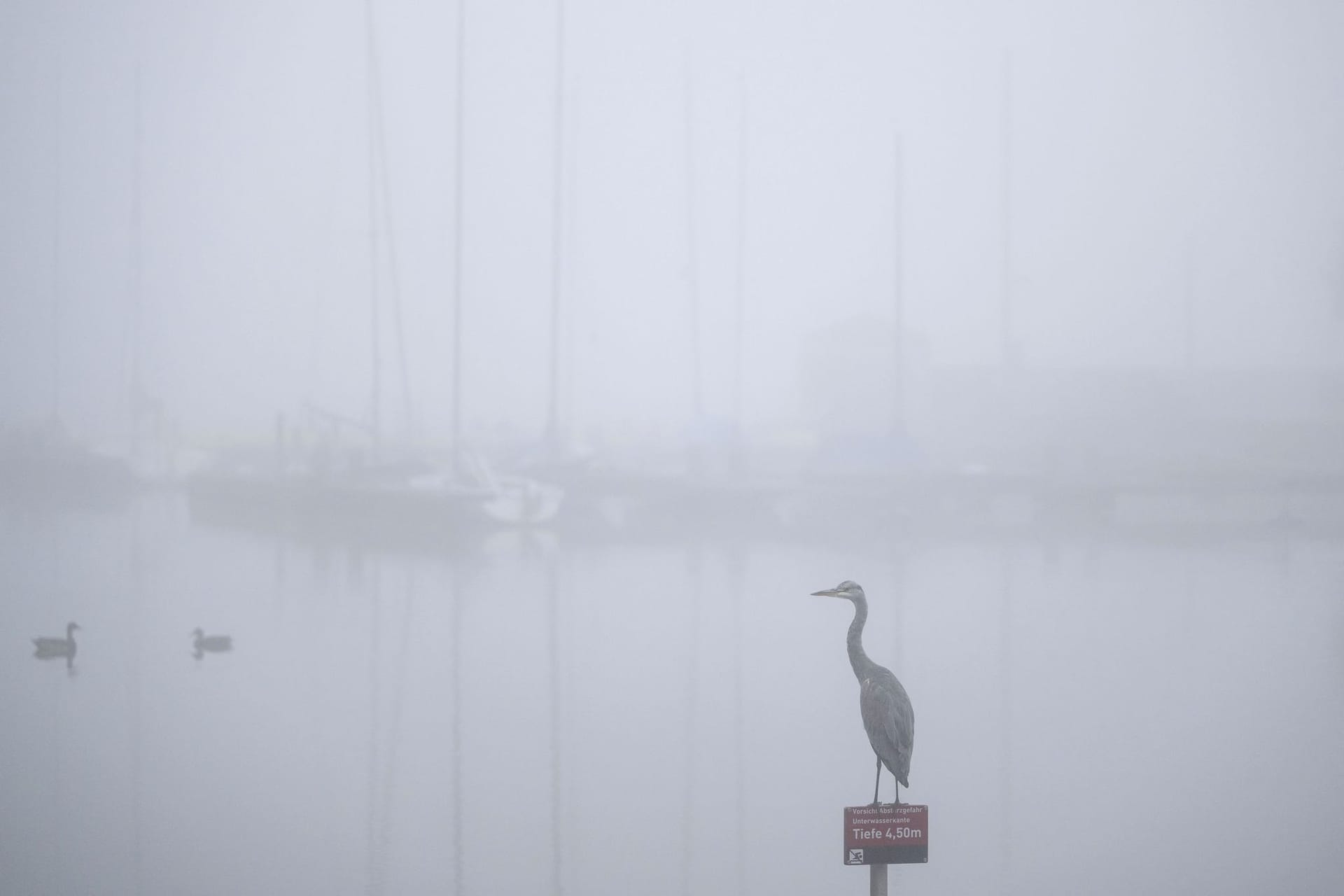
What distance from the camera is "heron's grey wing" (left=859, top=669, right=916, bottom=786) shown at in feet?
12.8

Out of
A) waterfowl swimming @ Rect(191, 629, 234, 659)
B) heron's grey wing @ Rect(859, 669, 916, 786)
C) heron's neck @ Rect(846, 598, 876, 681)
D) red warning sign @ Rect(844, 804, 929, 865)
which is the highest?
heron's neck @ Rect(846, 598, 876, 681)

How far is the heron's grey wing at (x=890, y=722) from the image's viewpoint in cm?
389

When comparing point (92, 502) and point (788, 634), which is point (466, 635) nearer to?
point (788, 634)

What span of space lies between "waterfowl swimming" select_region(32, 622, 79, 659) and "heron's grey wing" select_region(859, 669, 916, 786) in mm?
8018

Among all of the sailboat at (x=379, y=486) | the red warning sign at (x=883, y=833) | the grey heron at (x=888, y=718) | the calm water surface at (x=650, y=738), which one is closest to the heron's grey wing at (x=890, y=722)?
the grey heron at (x=888, y=718)

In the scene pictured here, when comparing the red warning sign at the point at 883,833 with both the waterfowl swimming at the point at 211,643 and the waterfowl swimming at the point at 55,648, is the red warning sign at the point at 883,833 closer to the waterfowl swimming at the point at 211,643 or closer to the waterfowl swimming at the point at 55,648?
the waterfowl swimming at the point at 211,643

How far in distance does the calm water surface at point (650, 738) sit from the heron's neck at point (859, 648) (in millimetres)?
1271

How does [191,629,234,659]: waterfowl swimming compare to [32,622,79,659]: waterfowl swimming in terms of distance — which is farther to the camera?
[191,629,234,659]: waterfowl swimming

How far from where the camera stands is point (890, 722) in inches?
153

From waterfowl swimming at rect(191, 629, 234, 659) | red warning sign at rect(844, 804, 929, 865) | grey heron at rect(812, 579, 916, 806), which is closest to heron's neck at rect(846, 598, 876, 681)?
grey heron at rect(812, 579, 916, 806)

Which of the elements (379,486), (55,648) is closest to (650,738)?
(55,648)

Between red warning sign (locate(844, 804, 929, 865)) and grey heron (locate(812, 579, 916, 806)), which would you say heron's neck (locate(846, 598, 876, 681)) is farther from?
red warning sign (locate(844, 804, 929, 865))

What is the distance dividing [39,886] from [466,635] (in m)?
6.20

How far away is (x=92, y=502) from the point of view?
2830 cm
